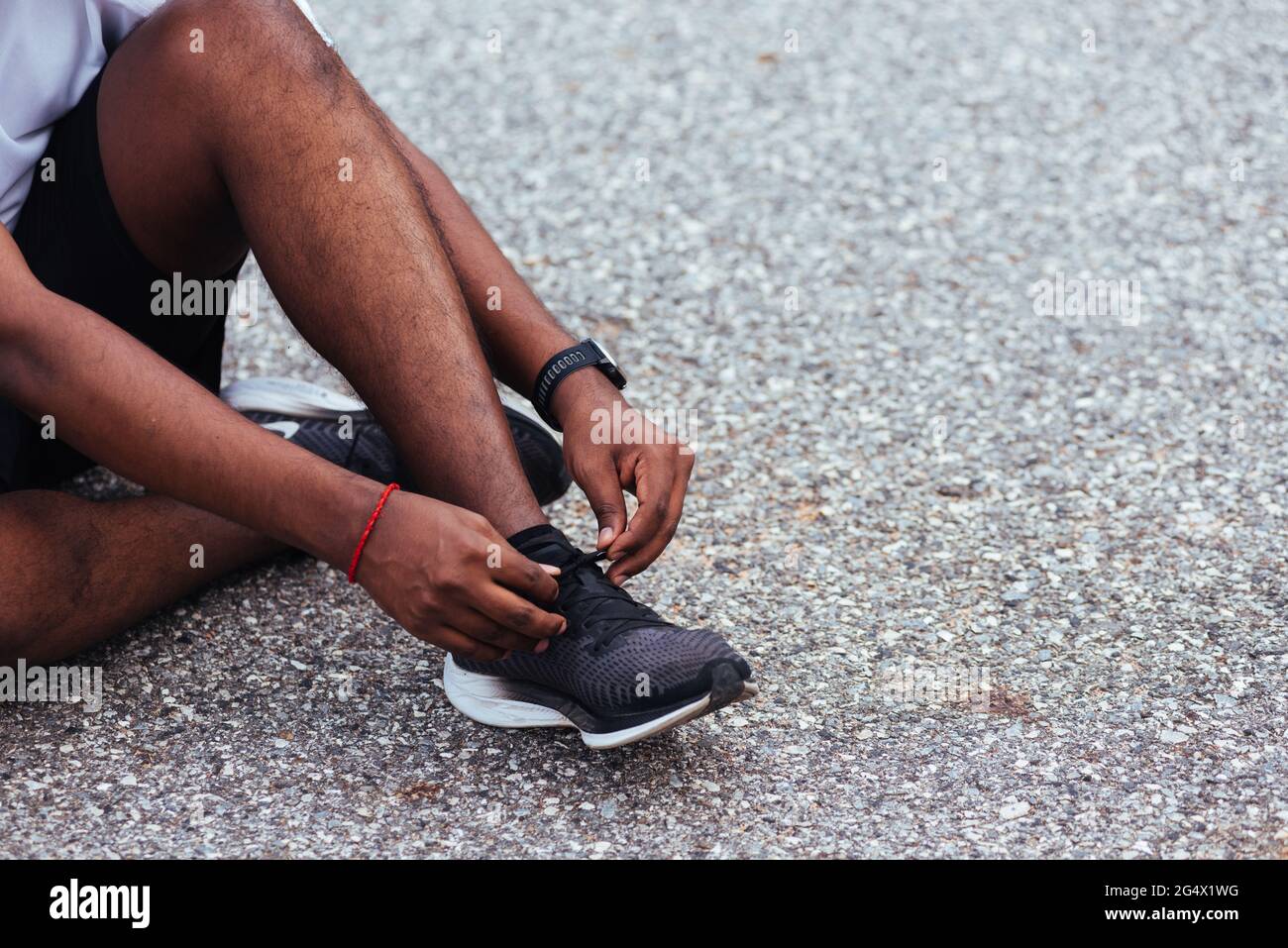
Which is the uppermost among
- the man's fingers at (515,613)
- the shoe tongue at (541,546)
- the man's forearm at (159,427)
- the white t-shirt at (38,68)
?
the white t-shirt at (38,68)

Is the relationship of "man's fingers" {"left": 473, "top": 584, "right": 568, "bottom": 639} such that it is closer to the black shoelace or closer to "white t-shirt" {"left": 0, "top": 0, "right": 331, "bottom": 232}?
the black shoelace

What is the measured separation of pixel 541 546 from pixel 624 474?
0.54 ft

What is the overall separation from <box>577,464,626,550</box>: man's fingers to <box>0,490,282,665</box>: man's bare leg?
69 centimetres

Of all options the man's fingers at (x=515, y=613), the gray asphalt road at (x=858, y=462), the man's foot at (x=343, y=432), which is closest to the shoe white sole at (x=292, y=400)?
the man's foot at (x=343, y=432)

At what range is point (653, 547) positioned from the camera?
1971 mm

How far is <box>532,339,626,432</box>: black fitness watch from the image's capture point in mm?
2084

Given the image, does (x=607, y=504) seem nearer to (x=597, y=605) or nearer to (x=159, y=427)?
(x=597, y=605)

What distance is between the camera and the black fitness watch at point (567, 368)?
2.08m

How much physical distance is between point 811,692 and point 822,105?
2439 millimetres

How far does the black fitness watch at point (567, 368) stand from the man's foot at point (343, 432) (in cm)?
8

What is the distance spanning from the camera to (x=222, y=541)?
7.70ft

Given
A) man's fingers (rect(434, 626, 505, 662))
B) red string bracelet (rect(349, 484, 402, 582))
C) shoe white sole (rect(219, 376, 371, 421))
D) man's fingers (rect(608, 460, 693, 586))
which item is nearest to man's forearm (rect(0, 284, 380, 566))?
red string bracelet (rect(349, 484, 402, 582))

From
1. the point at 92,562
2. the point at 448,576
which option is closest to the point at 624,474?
the point at 448,576

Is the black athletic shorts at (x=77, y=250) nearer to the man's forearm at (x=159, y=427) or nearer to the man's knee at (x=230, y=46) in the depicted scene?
the man's knee at (x=230, y=46)
